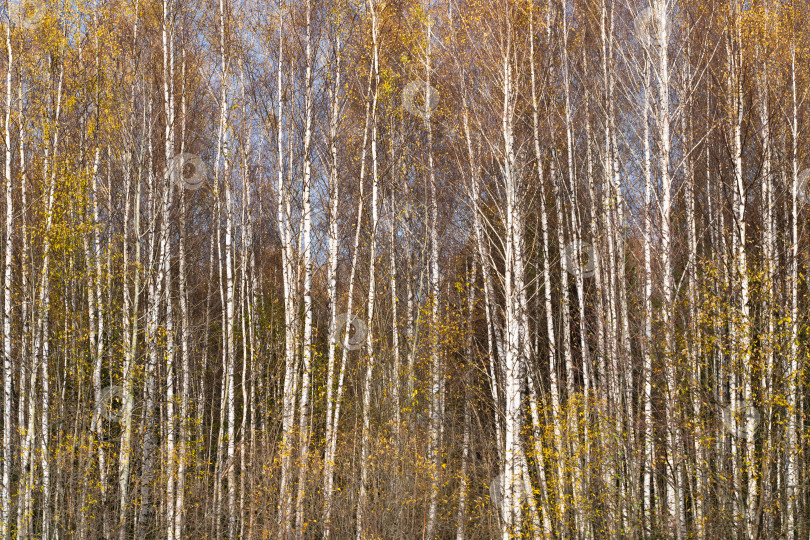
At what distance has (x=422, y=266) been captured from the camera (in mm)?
10672

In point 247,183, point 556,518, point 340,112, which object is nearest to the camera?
point 556,518

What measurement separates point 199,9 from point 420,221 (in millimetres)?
5329

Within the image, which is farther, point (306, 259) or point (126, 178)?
point (126, 178)

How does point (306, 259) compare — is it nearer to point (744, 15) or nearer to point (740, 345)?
point (740, 345)

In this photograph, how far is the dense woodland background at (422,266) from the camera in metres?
7.62

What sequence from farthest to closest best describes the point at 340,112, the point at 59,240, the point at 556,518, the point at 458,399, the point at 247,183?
the point at 458,399
the point at 247,183
the point at 340,112
the point at 59,240
the point at 556,518

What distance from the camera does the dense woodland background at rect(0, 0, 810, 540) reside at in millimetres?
7617

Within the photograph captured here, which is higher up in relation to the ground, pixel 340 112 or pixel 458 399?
pixel 340 112

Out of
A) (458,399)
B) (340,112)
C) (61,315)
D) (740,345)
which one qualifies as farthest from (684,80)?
(61,315)

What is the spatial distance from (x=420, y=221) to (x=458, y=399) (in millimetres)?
3757

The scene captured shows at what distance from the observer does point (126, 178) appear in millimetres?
10164

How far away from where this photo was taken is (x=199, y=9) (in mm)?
10898

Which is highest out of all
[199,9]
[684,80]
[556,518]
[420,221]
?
[199,9]

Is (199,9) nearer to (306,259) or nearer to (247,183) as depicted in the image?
(247,183)
